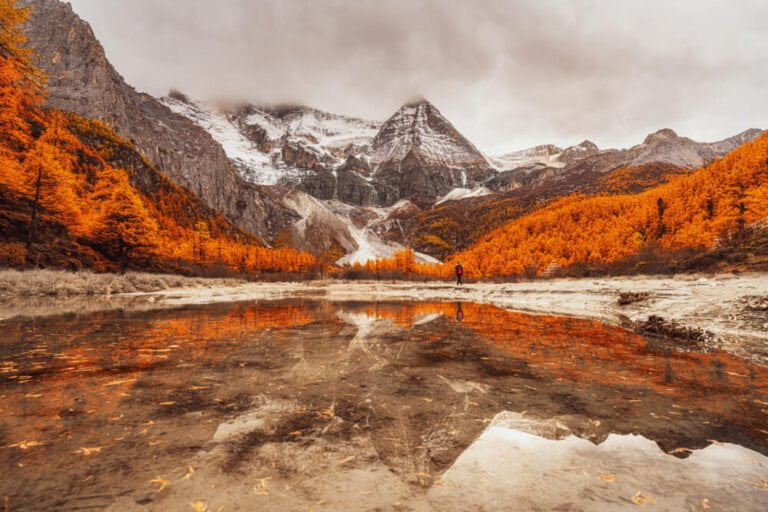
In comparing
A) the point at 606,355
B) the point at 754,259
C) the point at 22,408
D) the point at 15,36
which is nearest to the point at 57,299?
the point at 15,36

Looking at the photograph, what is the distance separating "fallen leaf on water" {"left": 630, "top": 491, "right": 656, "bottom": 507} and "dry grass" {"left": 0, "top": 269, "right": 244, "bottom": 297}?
1202 inches

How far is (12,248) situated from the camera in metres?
28.1

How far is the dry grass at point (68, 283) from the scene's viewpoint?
22.4m

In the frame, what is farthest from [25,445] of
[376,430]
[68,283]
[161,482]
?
[68,283]

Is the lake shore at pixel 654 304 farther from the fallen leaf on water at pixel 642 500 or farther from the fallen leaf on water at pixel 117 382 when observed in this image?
the fallen leaf on water at pixel 117 382

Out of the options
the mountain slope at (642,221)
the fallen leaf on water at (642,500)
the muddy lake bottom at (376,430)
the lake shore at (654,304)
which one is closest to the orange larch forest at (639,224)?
the mountain slope at (642,221)

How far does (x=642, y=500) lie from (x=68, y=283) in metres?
35.2

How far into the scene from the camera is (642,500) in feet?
9.99

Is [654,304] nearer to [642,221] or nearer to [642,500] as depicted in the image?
[642,500]

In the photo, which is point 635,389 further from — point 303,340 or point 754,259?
point 754,259

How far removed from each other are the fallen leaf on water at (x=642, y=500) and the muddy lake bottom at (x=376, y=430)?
0.02 metres

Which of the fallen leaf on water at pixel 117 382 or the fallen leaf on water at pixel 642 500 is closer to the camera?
the fallen leaf on water at pixel 642 500

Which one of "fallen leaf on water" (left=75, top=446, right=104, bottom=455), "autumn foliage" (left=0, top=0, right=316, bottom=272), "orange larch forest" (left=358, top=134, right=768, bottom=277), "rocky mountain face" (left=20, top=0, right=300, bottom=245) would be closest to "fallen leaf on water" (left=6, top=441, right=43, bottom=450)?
"fallen leaf on water" (left=75, top=446, right=104, bottom=455)

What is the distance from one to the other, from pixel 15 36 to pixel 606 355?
19.4 metres
